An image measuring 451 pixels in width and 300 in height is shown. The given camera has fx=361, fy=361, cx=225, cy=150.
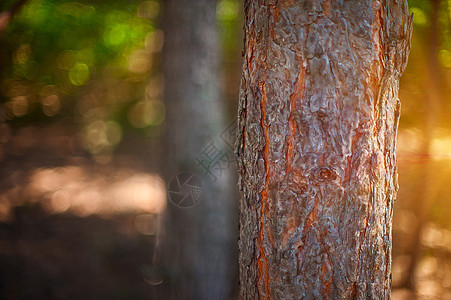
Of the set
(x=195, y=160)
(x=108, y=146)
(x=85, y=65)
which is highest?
(x=85, y=65)

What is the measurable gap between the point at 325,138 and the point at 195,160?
72.1 inches

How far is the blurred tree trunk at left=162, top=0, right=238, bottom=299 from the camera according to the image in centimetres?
317

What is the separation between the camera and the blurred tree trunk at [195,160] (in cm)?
317

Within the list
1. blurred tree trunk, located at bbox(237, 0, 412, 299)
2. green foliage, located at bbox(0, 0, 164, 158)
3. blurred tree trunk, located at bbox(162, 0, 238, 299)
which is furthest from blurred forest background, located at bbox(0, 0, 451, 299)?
blurred tree trunk, located at bbox(237, 0, 412, 299)

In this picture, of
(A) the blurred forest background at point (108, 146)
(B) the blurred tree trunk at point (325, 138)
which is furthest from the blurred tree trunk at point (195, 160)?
(B) the blurred tree trunk at point (325, 138)

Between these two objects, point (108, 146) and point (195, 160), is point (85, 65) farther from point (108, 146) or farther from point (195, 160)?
point (195, 160)

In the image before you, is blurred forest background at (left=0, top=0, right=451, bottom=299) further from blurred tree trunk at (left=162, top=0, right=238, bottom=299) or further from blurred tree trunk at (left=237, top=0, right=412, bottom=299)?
blurred tree trunk at (left=237, top=0, right=412, bottom=299)

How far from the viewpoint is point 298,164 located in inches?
58.2

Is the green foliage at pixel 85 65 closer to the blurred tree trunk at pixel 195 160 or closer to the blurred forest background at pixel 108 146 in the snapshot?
the blurred forest background at pixel 108 146

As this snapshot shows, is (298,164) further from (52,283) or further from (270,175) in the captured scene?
(52,283)

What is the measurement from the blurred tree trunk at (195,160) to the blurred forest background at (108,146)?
7.9 inches

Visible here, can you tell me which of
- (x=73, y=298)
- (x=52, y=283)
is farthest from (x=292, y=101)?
(x=52, y=283)

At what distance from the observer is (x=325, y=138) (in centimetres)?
145

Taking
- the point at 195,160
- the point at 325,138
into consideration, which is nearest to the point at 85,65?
the point at 195,160
